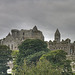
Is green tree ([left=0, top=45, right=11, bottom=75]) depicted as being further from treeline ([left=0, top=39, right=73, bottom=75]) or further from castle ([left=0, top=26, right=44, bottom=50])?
castle ([left=0, top=26, right=44, bottom=50])

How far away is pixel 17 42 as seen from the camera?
83.8 m

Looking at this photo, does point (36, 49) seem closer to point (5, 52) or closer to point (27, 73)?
point (5, 52)

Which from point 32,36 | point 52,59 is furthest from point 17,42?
point 52,59

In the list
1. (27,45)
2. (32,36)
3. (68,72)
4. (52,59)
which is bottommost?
(68,72)

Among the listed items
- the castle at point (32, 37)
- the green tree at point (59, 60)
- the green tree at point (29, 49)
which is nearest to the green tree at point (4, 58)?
the green tree at point (29, 49)

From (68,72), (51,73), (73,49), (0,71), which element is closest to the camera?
(51,73)

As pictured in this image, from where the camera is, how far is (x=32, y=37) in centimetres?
9231

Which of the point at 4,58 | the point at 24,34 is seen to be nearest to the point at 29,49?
the point at 4,58

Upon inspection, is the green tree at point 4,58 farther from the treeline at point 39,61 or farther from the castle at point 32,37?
the castle at point 32,37

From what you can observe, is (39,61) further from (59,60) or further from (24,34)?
(24,34)

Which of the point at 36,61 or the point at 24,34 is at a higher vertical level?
the point at 24,34

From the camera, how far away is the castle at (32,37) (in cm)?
7512

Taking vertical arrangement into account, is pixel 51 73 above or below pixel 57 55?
below

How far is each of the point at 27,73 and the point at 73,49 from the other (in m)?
47.3
